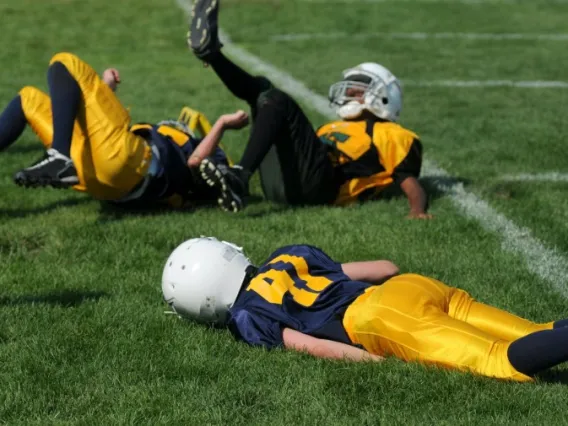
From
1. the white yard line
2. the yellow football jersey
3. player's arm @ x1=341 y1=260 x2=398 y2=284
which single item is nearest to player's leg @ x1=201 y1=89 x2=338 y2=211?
the yellow football jersey

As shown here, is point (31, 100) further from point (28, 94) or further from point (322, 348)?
point (322, 348)

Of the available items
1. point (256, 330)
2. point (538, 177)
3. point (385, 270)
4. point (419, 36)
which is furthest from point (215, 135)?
point (419, 36)

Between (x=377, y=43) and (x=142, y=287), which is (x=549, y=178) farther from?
(x=377, y=43)

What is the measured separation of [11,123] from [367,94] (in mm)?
2217

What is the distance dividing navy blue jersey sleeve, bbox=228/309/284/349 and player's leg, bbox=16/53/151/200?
213 centimetres

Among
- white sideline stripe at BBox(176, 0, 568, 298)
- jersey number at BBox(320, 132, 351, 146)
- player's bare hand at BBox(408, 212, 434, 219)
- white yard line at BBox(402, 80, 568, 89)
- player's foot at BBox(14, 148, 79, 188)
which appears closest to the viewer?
Result: white sideline stripe at BBox(176, 0, 568, 298)

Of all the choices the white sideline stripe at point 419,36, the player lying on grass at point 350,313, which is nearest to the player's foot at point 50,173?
the player lying on grass at point 350,313

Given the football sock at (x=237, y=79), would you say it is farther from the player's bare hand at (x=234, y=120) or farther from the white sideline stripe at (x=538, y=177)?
the white sideline stripe at (x=538, y=177)

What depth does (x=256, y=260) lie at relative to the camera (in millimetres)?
5223

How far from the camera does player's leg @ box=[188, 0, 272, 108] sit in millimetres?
6152

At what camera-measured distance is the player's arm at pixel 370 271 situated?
4.40 metres

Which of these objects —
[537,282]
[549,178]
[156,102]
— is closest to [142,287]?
[537,282]

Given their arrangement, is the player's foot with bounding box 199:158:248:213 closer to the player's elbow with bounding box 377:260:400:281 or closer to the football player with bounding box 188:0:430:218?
the football player with bounding box 188:0:430:218

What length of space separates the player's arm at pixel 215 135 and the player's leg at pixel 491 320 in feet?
8.28
